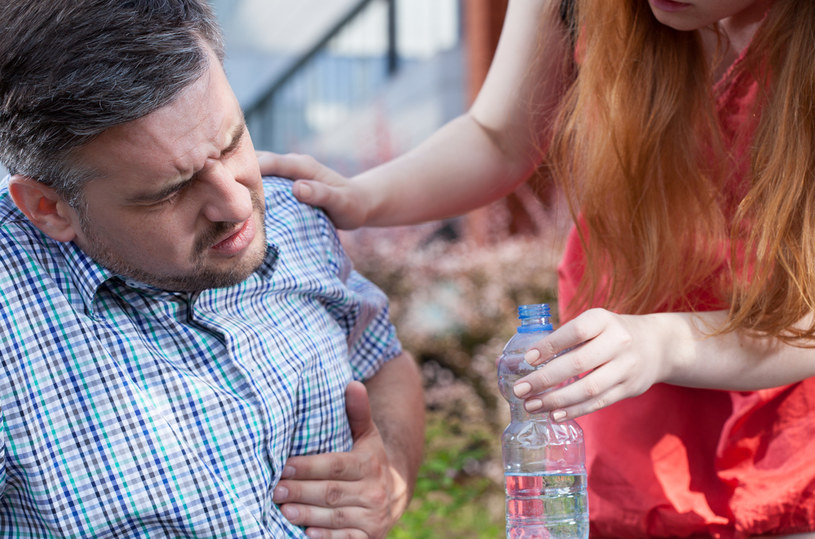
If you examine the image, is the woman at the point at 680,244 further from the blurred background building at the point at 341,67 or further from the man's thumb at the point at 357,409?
the blurred background building at the point at 341,67

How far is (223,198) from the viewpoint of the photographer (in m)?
1.62

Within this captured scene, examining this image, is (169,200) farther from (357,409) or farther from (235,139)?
(357,409)

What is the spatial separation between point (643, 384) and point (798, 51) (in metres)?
0.64

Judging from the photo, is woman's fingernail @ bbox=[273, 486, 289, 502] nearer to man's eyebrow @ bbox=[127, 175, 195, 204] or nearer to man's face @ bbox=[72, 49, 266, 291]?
man's face @ bbox=[72, 49, 266, 291]

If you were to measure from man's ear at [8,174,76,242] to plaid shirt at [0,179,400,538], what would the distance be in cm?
4

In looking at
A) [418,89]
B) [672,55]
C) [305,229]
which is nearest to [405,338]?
[418,89]

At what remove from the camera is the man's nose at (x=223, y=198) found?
161 centimetres

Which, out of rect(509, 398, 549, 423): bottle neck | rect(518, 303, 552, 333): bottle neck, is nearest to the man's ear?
rect(518, 303, 552, 333): bottle neck

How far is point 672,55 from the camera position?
177cm

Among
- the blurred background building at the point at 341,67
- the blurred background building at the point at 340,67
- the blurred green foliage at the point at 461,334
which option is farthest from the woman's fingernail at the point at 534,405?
the blurred background building at the point at 340,67

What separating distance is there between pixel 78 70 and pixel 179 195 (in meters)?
0.26

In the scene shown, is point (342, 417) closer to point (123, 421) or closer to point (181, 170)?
point (123, 421)

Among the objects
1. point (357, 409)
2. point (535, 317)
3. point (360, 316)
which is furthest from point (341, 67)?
point (535, 317)

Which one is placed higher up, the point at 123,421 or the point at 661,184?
the point at 661,184
